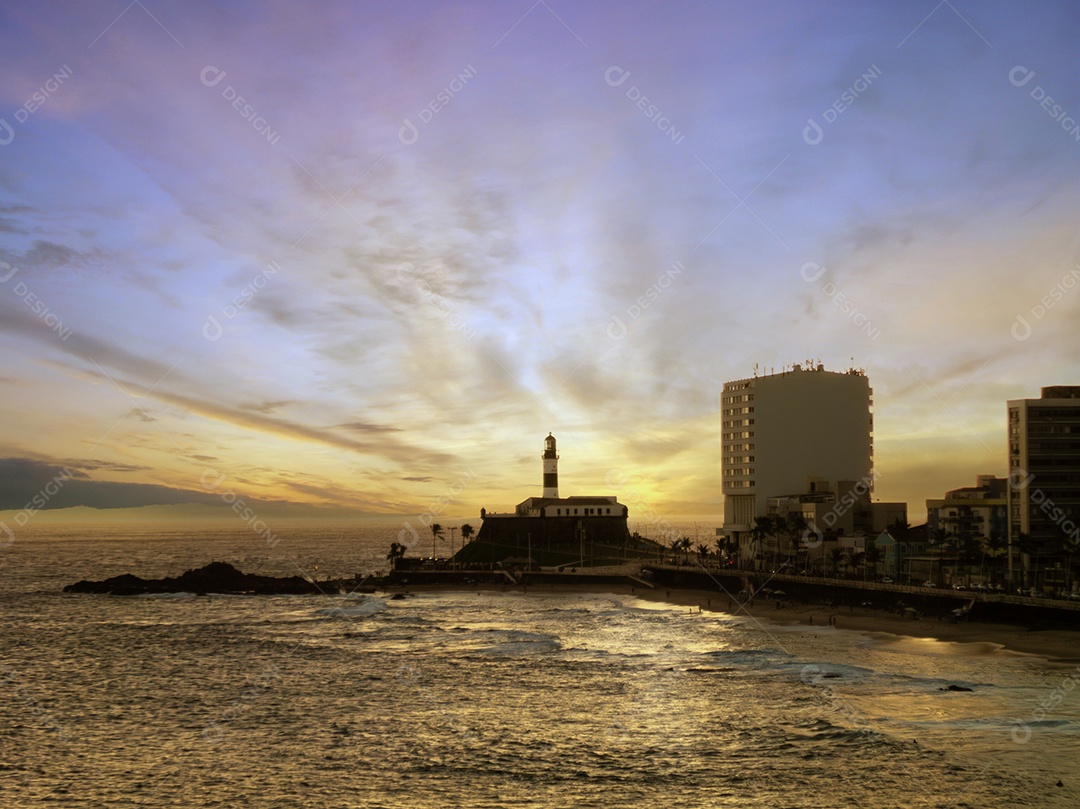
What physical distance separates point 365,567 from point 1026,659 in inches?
5853

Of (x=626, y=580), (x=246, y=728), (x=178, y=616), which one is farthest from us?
(x=626, y=580)

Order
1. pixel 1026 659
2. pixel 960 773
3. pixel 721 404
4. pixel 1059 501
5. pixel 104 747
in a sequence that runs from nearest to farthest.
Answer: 1. pixel 960 773
2. pixel 104 747
3. pixel 1026 659
4. pixel 1059 501
5. pixel 721 404

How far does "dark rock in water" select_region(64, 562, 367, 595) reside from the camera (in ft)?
423

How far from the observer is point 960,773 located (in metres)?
35.0

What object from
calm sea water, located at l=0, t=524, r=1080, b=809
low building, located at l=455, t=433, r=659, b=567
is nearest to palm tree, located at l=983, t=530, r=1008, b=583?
calm sea water, located at l=0, t=524, r=1080, b=809

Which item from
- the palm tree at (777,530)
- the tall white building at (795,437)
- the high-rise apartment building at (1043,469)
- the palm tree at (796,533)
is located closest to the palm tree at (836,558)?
the palm tree at (777,530)

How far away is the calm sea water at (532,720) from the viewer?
113 ft

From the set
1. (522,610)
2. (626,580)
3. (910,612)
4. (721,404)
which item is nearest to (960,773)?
(910,612)

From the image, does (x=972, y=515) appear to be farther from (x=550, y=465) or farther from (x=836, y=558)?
(x=550, y=465)

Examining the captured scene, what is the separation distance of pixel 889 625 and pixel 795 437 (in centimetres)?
7770

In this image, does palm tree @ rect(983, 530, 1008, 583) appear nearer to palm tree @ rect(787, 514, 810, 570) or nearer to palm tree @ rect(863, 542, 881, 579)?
palm tree @ rect(863, 542, 881, 579)

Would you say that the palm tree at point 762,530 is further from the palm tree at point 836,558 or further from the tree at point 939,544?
the tree at point 939,544

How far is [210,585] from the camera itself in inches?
5207

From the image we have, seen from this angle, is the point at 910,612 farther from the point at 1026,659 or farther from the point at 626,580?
the point at 626,580
